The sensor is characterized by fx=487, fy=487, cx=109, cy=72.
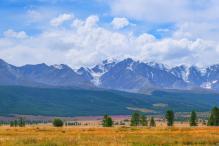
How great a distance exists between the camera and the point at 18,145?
132ft

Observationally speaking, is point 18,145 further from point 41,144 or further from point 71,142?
point 71,142

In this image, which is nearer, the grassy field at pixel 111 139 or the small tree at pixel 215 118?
the grassy field at pixel 111 139

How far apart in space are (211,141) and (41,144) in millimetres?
17521

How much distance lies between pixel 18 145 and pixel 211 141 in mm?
19631

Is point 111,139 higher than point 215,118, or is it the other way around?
point 111,139

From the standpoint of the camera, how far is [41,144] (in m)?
41.5

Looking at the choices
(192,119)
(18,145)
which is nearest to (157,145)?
(18,145)

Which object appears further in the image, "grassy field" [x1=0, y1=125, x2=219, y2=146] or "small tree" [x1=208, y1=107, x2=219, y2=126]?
"small tree" [x1=208, y1=107, x2=219, y2=126]

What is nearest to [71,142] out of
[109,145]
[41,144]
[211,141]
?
[41,144]

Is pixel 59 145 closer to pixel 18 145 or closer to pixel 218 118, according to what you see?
pixel 18 145

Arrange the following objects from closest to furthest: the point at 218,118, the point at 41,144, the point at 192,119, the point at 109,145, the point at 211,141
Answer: the point at 109,145 < the point at 41,144 < the point at 211,141 < the point at 218,118 < the point at 192,119

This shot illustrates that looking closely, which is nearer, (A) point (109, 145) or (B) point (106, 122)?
(A) point (109, 145)

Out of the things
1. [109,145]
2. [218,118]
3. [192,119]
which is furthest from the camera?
[192,119]

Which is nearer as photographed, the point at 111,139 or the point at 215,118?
the point at 111,139
